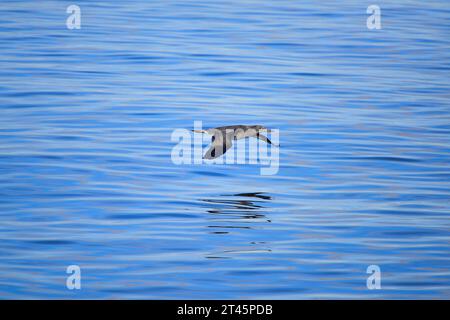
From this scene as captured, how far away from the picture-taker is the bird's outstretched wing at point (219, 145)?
44.4 ft

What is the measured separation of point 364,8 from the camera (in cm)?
2855

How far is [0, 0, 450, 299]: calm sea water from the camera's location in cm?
963

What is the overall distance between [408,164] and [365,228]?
3253 millimetres

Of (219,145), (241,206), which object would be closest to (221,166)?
(219,145)

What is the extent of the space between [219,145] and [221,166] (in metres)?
0.29

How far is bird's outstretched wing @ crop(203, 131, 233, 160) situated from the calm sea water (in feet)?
0.86

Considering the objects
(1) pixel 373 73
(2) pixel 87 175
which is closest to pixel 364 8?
(1) pixel 373 73

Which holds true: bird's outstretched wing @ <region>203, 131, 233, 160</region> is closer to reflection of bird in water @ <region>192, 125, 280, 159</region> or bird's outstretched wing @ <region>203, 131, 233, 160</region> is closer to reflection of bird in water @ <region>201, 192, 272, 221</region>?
reflection of bird in water @ <region>192, 125, 280, 159</region>

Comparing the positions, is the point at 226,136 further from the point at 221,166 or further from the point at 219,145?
the point at 221,166

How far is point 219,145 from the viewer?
13.6 meters

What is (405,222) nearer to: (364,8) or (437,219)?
(437,219)

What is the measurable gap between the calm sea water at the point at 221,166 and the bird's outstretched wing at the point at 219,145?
10.3 inches

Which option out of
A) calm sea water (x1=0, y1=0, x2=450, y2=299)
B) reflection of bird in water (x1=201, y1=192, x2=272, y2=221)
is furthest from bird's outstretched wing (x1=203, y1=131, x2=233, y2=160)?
reflection of bird in water (x1=201, y1=192, x2=272, y2=221)

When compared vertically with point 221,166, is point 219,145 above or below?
above
